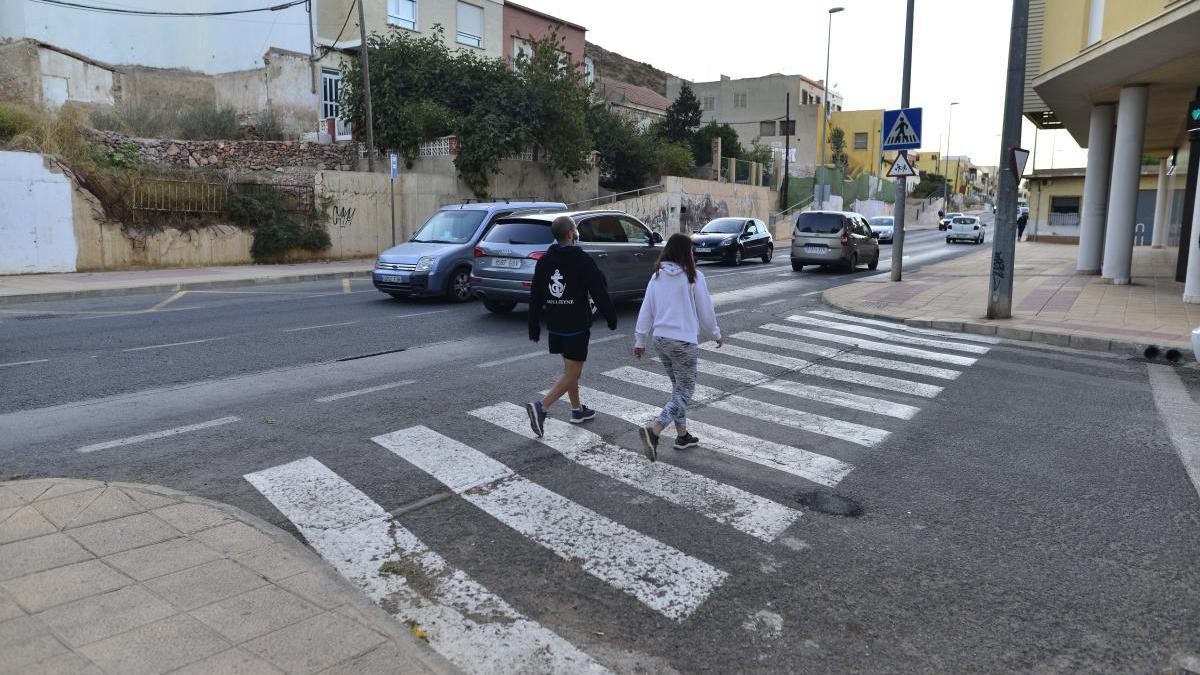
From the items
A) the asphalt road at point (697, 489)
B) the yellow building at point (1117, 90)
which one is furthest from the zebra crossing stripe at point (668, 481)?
the yellow building at point (1117, 90)

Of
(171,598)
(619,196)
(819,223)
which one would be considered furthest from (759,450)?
(619,196)

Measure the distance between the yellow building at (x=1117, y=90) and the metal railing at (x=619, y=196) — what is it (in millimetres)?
16203

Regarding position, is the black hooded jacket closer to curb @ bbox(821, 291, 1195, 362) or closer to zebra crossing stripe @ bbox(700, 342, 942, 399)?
zebra crossing stripe @ bbox(700, 342, 942, 399)

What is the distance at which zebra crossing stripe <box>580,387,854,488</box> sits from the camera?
19.1 ft

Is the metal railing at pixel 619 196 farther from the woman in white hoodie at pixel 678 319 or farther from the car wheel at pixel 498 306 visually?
the woman in white hoodie at pixel 678 319

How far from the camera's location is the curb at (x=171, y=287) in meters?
15.5

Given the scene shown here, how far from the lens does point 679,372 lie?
6.27 metres

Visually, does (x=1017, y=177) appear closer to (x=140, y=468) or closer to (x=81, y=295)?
(x=140, y=468)

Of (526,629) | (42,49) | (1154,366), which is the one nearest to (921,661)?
(526,629)

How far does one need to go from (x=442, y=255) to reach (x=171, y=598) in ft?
36.6

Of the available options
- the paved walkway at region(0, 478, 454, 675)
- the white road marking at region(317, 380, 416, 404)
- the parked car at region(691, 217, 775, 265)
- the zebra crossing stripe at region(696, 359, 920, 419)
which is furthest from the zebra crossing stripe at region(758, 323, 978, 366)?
the parked car at region(691, 217, 775, 265)

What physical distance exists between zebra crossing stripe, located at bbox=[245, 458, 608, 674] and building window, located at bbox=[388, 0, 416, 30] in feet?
112

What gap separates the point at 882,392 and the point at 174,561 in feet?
22.2

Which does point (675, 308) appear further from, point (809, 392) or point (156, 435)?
point (156, 435)
